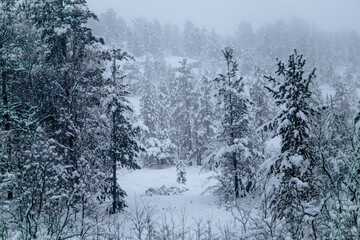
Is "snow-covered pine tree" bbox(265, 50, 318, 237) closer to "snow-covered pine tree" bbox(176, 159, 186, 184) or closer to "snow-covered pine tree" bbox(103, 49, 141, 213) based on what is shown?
"snow-covered pine tree" bbox(103, 49, 141, 213)

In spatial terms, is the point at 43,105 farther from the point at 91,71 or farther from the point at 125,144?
the point at 125,144

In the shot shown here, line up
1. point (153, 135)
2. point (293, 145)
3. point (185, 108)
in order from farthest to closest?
point (153, 135)
point (185, 108)
point (293, 145)

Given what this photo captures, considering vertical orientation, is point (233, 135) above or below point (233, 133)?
below

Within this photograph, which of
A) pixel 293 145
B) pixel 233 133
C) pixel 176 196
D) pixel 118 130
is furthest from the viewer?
pixel 176 196

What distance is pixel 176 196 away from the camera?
70.1 feet

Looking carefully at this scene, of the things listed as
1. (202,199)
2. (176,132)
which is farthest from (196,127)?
(202,199)

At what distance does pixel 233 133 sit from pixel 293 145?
27.2 feet

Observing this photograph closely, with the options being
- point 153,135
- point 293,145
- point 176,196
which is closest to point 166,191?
point 176,196

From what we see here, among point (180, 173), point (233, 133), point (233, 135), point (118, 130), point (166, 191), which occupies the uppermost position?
point (118, 130)

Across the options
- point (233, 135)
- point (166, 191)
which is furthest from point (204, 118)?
point (233, 135)

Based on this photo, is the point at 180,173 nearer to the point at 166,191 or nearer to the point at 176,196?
the point at 166,191

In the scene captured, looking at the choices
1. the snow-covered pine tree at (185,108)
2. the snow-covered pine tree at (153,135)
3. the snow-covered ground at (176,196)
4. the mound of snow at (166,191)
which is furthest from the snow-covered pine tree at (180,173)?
the snow-covered pine tree at (185,108)

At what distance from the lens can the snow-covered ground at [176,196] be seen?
1622 centimetres

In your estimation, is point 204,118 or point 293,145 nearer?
point 293,145
